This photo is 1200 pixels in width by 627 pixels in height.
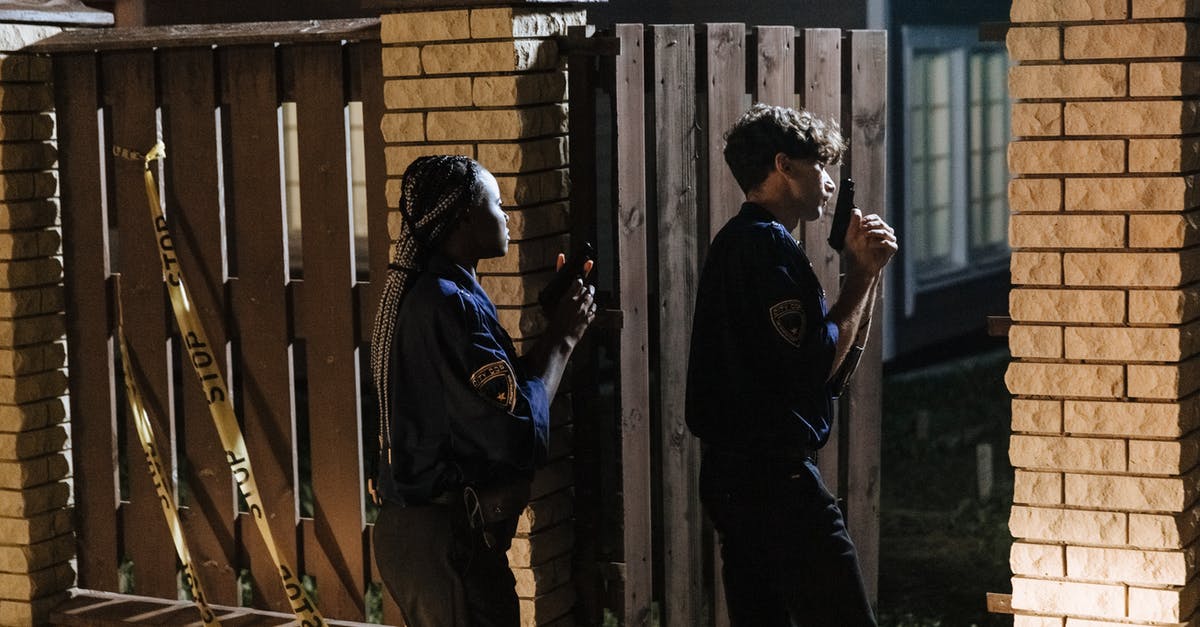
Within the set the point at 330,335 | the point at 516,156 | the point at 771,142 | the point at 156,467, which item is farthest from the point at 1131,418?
the point at 156,467

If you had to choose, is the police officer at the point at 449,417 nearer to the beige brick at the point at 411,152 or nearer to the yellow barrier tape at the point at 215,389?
the beige brick at the point at 411,152

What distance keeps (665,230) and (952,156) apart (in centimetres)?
1129

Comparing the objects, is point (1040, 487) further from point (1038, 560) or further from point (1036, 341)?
point (1036, 341)

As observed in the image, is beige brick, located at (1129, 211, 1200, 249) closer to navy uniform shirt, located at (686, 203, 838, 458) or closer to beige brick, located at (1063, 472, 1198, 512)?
beige brick, located at (1063, 472, 1198, 512)

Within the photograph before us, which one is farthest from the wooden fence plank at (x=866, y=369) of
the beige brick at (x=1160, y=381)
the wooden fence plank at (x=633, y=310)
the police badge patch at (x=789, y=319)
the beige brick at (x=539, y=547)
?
the police badge patch at (x=789, y=319)

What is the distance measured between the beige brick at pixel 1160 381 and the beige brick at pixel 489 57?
6.51ft

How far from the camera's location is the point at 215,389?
5.64 meters

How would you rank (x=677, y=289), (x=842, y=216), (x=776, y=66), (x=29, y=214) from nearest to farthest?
(x=842, y=216)
(x=677, y=289)
(x=776, y=66)
(x=29, y=214)

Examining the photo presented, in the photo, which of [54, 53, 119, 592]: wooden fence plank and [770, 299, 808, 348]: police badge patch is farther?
[54, 53, 119, 592]: wooden fence plank

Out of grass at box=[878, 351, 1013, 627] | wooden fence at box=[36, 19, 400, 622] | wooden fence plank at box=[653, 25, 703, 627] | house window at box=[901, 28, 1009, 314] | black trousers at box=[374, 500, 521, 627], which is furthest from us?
house window at box=[901, 28, 1009, 314]

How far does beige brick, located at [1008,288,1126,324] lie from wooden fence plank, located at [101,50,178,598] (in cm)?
307

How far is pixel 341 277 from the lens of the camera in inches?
215

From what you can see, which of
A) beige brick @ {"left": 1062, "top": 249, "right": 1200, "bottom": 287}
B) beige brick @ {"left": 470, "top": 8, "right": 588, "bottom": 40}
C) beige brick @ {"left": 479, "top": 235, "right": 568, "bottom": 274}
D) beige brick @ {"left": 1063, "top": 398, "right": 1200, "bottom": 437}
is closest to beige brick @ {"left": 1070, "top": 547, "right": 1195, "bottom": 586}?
beige brick @ {"left": 1063, "top": 398, "right": 1200, "bottom": 437}

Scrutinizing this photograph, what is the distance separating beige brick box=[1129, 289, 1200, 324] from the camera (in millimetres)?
4363
